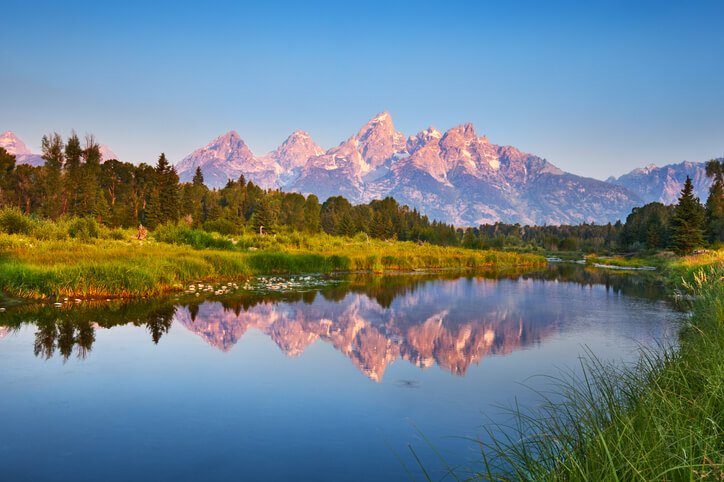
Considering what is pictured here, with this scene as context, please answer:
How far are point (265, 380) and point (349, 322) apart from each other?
20.6 ft

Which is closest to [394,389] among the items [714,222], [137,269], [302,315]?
[302,315]

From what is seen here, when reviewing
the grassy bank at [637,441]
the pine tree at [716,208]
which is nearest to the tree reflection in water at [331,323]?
the grassy bank at [637,441]

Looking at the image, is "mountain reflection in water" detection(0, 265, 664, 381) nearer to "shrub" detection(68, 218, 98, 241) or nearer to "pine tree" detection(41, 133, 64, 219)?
"shrub" detection(68, 218, 98, 241)

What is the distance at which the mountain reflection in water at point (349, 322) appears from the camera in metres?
11.1

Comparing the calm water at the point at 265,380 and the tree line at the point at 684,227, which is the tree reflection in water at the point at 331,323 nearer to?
the calm water at the point at 265,380

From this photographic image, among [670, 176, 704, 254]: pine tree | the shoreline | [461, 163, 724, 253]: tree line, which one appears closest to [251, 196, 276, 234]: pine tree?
the shoreline

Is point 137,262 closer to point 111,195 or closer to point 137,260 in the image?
point 137,260

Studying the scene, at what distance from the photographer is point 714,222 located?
2264 inches

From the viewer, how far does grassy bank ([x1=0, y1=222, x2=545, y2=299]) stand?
53.1 feet

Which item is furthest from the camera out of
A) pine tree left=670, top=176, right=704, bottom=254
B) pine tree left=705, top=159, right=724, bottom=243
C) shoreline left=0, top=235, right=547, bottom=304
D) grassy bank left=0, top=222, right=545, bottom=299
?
pine tree left=705, top=159, right=724, bottom=243

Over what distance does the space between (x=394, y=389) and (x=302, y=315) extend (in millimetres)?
7841

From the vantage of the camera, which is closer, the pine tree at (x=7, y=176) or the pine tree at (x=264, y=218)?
the pine tree at (x=264, y=218)

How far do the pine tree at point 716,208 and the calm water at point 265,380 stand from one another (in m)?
51.7

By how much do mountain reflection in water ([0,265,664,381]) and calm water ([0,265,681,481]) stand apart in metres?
0.08
